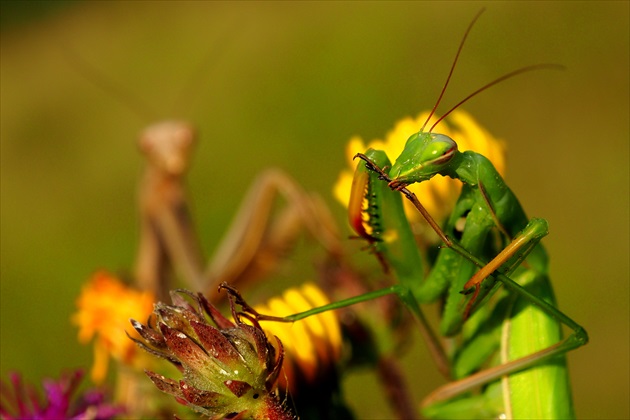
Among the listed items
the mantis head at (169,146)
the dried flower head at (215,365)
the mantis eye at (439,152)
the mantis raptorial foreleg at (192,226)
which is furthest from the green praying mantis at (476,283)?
the mantis head at (169,146)

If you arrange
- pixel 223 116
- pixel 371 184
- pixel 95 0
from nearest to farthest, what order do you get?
pixel 371 184, pixel 223 116, pixel 95 0

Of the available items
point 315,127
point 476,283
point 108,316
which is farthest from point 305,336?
point 315,127

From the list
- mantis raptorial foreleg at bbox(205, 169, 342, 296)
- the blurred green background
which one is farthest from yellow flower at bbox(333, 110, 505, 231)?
the blurred green background

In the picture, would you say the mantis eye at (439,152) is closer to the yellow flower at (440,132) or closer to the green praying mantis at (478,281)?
the green praying mantis at (478,281)

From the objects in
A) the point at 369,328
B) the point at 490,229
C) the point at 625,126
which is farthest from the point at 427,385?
the point at 490,229

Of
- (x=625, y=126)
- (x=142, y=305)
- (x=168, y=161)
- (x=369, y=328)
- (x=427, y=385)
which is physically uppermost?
(x=625, y=126)

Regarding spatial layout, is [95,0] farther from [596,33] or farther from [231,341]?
[231,341]
